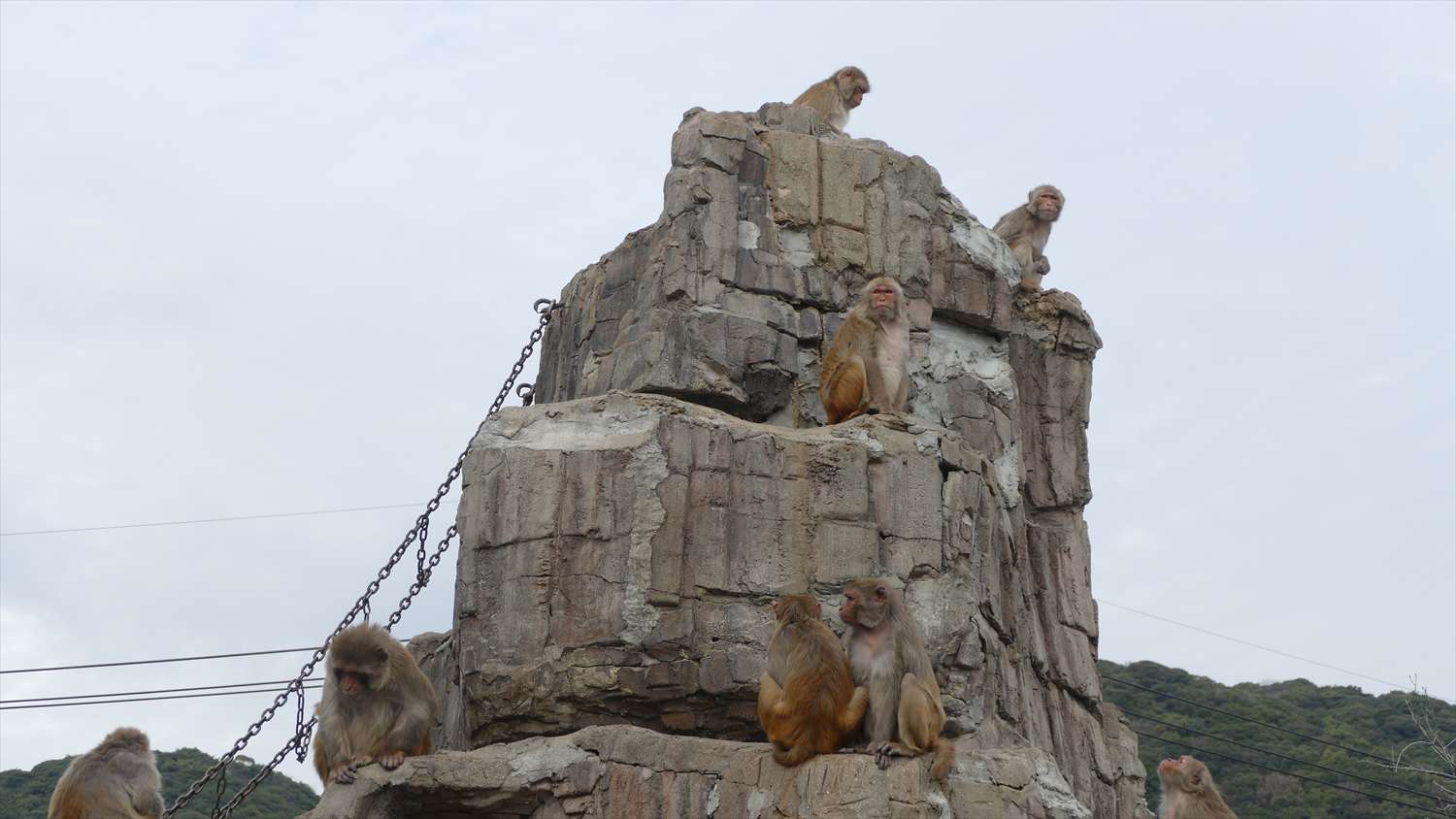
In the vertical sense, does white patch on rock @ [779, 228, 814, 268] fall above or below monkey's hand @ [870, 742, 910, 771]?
above

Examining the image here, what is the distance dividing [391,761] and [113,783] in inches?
70.5

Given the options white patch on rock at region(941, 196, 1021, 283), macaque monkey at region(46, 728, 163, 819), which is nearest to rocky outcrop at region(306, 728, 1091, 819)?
macaque monkey at region(46, 728, 163, 819)

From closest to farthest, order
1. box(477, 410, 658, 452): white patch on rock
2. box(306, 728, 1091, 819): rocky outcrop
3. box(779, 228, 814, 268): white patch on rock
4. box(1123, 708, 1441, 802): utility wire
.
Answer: box(306, 728, 1091, 819): rocky outcrop, box(477, 410, 658, 452): white patch on rock, box(779, 228, 814, 268): white patch on rock, box(1123, 708, 1441, 802): utility wire

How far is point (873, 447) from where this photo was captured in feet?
39.7

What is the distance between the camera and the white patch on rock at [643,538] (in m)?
11.5

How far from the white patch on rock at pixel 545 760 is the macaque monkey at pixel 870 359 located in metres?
3.12

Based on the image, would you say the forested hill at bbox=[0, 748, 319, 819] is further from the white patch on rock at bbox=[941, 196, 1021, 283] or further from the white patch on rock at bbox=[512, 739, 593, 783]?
the white patch on rock at bbox=[941, 196, 1021, 283]

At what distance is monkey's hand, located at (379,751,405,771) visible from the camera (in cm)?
1080

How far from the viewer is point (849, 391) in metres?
12.7

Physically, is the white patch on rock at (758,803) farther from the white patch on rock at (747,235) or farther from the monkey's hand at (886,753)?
the white patch on rock at (747,235)

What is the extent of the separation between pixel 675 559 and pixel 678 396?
5.29ft

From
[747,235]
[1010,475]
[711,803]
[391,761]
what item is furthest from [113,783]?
[1010,475]

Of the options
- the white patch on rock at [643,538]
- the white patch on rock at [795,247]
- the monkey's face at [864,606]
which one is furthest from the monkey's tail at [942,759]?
the white patch on rock at [795,247]

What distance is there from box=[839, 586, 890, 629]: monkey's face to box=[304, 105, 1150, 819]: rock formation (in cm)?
83
